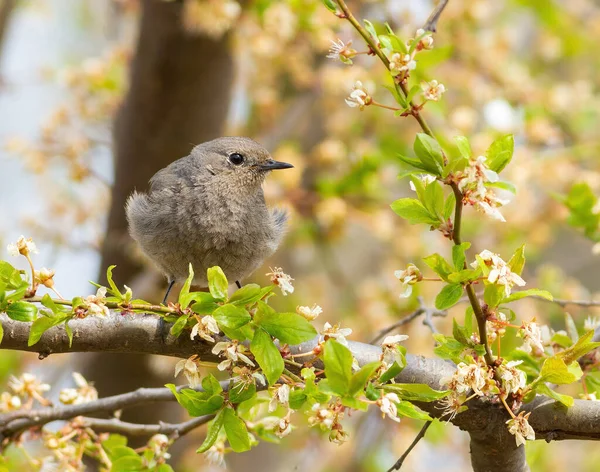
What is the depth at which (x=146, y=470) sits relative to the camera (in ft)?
7.97

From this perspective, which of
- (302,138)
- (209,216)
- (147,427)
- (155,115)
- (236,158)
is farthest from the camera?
(302,138)

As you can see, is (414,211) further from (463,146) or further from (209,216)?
(209,216)

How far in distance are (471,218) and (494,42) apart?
1.56 m

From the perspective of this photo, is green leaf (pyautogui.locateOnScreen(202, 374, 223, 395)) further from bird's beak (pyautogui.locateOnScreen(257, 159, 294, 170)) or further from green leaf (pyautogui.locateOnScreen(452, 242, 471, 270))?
bird's beak (pyautogui.locateOnScreen(257, 159, 294, 170))

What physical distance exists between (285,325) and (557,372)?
0.81 meters

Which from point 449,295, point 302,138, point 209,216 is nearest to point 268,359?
point 449,295

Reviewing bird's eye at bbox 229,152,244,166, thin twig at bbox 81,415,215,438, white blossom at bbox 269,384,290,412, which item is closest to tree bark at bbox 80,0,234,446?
bird's eye at bbox 229,152,244,166

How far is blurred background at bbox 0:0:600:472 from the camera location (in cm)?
499

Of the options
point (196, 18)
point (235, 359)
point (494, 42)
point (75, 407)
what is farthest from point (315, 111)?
point (235, 359)

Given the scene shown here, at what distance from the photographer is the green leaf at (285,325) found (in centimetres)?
191

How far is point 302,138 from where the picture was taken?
7.59 m

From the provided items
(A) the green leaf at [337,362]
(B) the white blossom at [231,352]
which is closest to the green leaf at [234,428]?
(B) the white blossom at [231,352]

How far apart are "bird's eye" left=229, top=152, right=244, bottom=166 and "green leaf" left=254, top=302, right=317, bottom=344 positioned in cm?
217

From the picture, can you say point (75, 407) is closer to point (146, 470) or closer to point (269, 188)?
point (146, 470)
